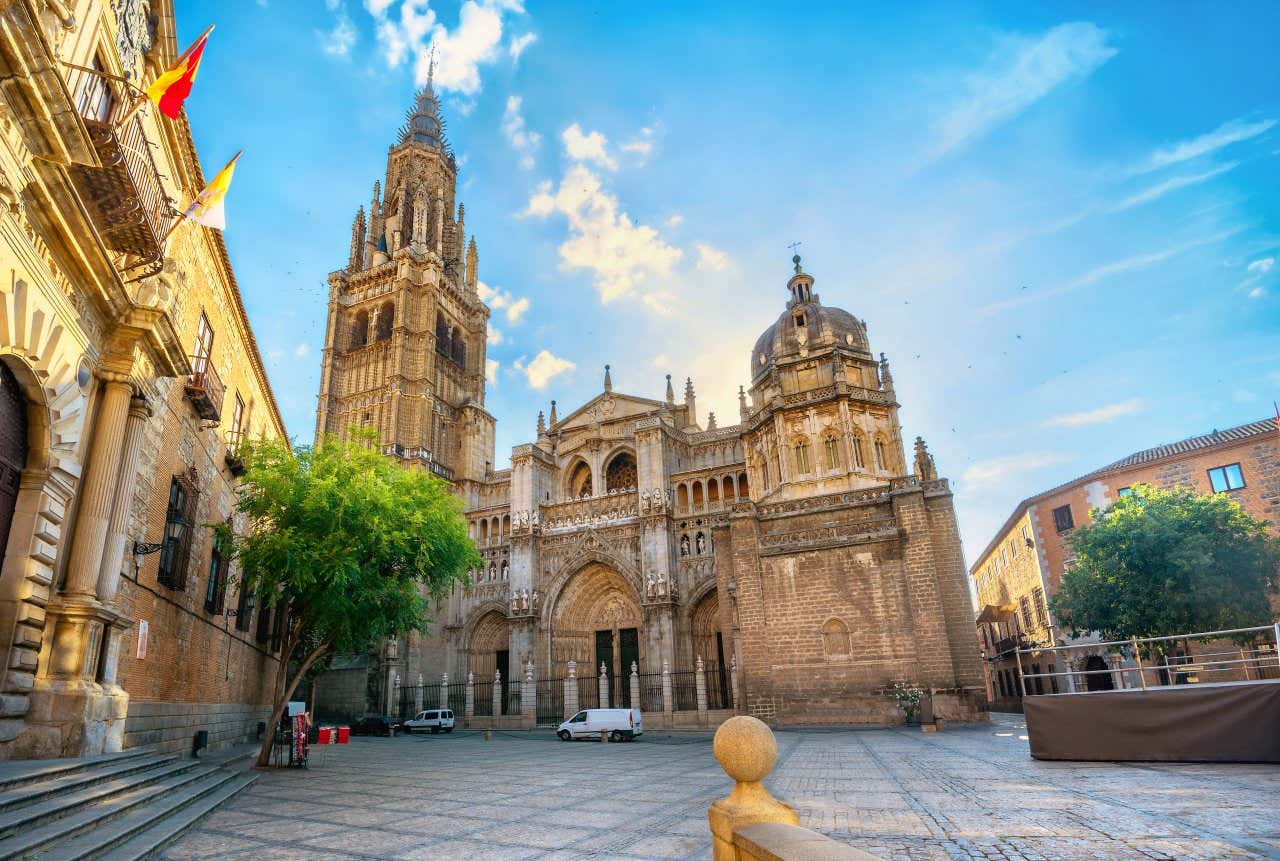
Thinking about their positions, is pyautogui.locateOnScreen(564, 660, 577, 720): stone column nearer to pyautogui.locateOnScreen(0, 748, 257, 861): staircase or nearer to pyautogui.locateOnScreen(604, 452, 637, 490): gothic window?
pyautogui.locateOnScreen(604, 452, 637, 490): gothic window

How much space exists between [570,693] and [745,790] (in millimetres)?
25838

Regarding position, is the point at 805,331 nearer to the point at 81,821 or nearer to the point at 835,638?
the point at 835,638

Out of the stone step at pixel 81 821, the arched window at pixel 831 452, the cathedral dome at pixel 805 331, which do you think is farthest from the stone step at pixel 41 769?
the cathedral dome at pixel 805 331

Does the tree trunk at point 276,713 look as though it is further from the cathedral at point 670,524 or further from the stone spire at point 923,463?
the stone spire at point 923,463

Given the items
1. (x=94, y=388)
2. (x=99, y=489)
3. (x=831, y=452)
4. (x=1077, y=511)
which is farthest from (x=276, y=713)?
(x=1077, y=511)

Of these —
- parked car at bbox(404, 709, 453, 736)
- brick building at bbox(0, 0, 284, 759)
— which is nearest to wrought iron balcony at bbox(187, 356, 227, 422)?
brick building at bbox(0, 0, 284, 759)

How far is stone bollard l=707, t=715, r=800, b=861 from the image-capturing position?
12.3 ft

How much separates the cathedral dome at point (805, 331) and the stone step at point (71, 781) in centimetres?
2724

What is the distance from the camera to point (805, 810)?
711 cm

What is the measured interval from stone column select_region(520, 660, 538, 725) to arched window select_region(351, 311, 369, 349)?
26.4m

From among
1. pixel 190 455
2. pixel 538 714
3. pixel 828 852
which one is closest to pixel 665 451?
pixel 538 714

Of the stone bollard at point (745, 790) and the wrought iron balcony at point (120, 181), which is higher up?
the wrought iron balcony at point (120, 181)

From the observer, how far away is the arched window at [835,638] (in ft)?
67.4

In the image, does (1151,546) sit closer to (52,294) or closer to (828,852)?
(828,852)
